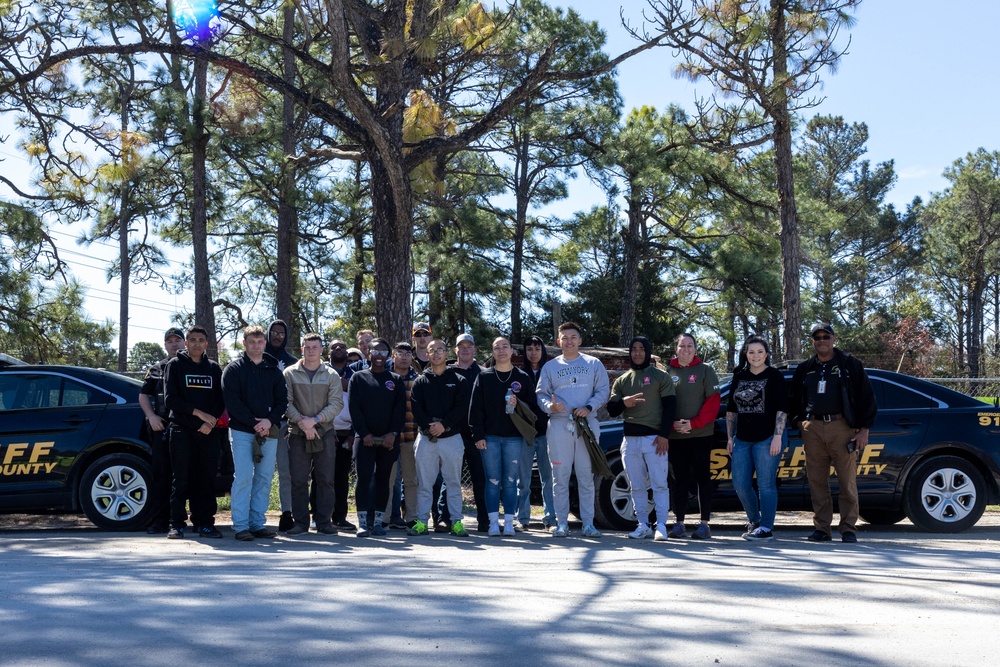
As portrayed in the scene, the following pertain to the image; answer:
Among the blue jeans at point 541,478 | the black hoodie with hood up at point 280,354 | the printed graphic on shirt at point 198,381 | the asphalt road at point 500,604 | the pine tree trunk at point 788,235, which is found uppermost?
the pine tree trunk at point 788,235

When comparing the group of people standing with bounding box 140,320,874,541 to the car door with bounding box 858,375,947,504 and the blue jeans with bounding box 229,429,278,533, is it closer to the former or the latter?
the blue jeans with bounding box 229,429,278,533

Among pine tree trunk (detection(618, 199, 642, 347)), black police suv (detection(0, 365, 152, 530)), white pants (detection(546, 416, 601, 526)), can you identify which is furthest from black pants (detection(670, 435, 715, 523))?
pine tree trunk (detection(618, 199, 642, 347))

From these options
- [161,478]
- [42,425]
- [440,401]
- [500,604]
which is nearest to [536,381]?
[440,401]

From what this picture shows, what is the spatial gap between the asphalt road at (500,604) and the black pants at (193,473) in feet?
2.39

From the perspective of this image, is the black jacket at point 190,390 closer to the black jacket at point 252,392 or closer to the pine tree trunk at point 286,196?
the black jacket at point 252,392

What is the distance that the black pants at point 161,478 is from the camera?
10.1 meters

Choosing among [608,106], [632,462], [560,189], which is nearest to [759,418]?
[632,462]

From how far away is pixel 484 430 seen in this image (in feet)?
33.7

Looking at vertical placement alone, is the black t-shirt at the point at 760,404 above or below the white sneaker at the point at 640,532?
above

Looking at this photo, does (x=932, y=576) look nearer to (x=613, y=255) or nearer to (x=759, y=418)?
(x=759, y=418)

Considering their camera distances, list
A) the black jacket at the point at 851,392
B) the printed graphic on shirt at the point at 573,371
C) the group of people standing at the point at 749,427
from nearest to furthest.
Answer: the black jacket at the point at 851,392, the group of people standing at the point at 749,427, the printed graphic on shirt at the point at 573,371

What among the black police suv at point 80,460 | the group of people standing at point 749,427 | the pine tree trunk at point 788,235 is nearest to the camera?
the group of people standing at point 749,427

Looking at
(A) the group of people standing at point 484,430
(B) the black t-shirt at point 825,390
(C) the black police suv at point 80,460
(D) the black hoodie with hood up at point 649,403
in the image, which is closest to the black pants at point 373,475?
(A) the group of people standing at point 484,430

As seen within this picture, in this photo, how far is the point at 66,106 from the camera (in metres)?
16.3
